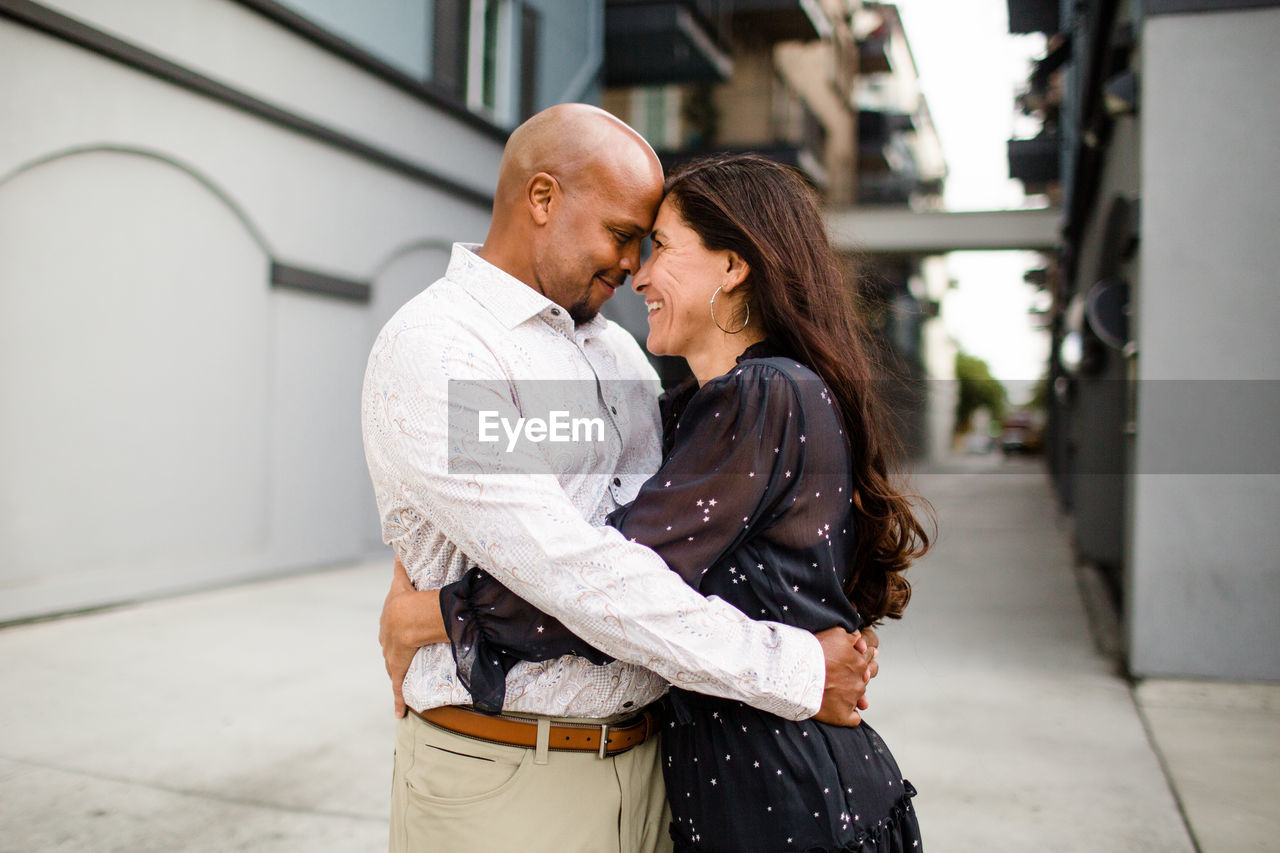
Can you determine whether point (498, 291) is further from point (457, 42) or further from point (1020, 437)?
point (1020, 437)

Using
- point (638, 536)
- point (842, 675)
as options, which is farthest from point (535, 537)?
point (842, 675)

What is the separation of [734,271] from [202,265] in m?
6.51

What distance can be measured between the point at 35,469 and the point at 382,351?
5576 millimetres

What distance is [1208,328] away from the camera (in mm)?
4918

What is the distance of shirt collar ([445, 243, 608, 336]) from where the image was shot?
1.67m

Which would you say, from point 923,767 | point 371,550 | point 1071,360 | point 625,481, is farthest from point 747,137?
point 625,481

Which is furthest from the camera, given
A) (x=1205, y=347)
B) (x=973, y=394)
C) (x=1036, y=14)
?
(x=973, y=394)

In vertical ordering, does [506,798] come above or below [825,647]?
below

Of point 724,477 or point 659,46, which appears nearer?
point 724,477

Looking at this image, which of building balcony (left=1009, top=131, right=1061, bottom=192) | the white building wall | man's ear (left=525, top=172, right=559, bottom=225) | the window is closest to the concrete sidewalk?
the white building wall

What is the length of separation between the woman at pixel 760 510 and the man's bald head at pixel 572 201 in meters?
0.07

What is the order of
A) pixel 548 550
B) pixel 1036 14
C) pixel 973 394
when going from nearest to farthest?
pixel 548 550, pixel 1036 14, pixel 973 394

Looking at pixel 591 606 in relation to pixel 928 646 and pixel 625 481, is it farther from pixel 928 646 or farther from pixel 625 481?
pixel 928 646

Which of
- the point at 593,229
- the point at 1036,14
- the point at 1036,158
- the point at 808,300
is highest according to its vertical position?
the point at 1036,14
